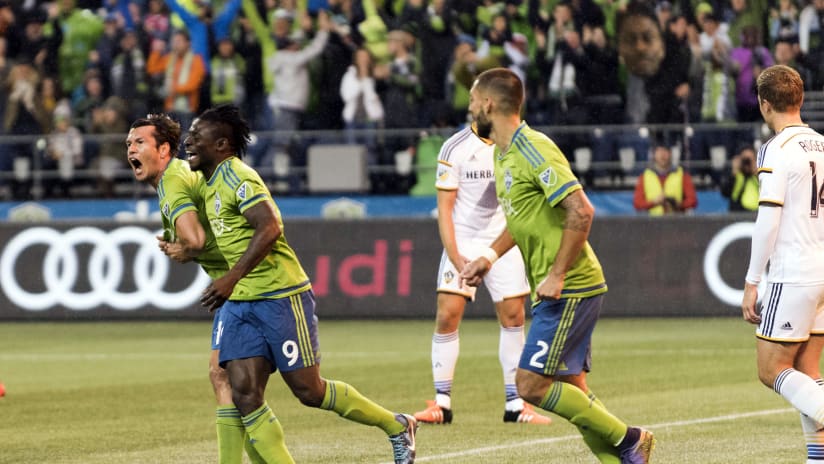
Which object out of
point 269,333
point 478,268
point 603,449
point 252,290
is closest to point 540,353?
point 478,268

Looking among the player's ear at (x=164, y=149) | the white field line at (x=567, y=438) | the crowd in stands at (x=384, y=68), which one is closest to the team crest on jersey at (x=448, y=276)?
the white field line at (x=567, y=438)

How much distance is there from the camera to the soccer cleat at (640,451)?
7.85 m

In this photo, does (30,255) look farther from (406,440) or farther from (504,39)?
(406,440)

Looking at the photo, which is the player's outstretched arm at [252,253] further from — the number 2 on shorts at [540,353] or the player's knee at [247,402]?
the number 2 on shorts at [540,353]

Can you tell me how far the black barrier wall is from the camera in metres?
18.8

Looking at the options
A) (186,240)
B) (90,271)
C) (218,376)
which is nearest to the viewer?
(186,240)

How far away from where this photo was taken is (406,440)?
8547 millimetres

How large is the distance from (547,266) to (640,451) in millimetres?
1074

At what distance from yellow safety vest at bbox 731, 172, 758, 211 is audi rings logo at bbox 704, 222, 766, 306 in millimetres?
565

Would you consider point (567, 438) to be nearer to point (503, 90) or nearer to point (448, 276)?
point (448, 276)

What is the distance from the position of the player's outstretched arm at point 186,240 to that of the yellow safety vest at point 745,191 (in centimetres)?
1249

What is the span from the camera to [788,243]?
7.70 metres

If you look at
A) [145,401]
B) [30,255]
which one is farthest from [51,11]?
[145,401]

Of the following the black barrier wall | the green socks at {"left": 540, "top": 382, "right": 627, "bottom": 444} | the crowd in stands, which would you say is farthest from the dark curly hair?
the crowd in stands
